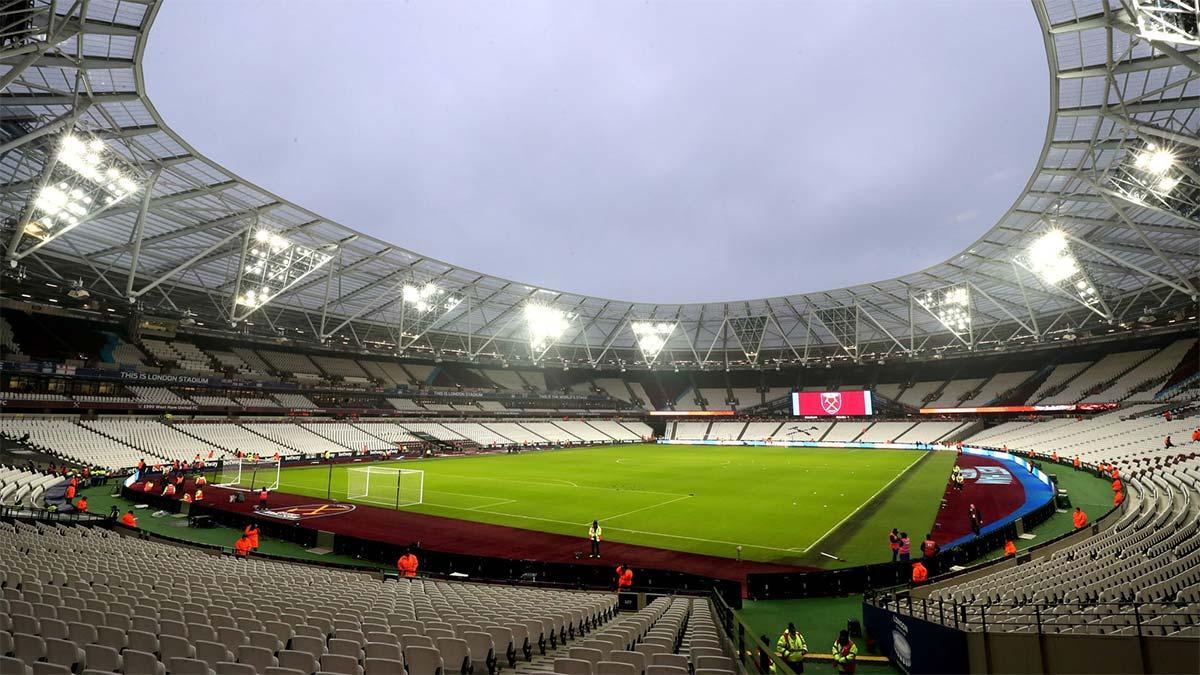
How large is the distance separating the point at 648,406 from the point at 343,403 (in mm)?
52743

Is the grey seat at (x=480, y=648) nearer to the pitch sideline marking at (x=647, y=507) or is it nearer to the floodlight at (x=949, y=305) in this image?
the pitch sideline marking at (x=647, y=507)

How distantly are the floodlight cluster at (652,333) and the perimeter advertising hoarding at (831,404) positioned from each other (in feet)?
67.4

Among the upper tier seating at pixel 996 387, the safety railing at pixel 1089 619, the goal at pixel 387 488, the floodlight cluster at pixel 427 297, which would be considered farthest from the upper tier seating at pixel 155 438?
the upper tier seating at pixel 996 387

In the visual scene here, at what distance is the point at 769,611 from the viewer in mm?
14859

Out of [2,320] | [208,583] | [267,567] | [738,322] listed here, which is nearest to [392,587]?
[208,583]

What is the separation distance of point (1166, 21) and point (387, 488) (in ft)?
133

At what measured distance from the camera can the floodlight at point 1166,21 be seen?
16.2 m

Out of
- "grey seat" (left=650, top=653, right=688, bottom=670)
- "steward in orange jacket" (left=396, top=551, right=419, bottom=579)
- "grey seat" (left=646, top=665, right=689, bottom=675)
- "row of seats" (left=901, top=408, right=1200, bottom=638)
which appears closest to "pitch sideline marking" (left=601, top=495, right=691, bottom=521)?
"steward in orange jacket" (left=396, top=551, right=419, bottom=579)

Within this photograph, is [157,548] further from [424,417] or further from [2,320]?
[424,417]

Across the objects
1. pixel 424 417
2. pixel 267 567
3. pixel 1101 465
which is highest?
pixel 424 417

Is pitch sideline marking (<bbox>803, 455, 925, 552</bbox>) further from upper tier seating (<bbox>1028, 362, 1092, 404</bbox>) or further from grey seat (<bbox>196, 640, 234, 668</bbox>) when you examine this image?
upper tier seating (<bbox>1028, 362, 1092, 404</bbox>)

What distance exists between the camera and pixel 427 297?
60.2 metres

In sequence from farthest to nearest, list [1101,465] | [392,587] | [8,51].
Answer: [1101,465] → [8,51] → [392,587]

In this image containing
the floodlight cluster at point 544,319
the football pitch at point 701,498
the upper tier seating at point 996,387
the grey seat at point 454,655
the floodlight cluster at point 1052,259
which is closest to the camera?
the grey seat at point 454,655
